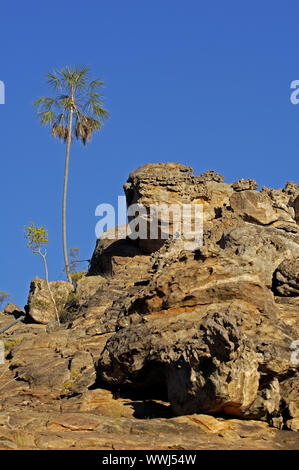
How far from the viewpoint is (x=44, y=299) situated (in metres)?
26.1

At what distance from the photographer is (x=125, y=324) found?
1658 centimetres

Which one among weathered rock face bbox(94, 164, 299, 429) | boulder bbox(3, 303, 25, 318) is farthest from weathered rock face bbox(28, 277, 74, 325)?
weathered rock face bbox(94, 164, 299, 429)

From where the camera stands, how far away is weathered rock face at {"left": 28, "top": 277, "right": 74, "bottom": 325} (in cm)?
2559

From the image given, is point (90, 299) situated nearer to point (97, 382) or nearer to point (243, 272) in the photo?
point (97, 382)

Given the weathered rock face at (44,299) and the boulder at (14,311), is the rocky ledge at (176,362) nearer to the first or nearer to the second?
the weathered rock face at (44,299)

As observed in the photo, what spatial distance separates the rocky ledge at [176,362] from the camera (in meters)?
11.7

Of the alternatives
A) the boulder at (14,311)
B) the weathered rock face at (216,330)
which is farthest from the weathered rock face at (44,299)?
the weathered rock face at (216,330)

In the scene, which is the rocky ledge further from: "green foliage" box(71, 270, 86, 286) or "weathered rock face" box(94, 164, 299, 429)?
"green foliage" box(71, 270, 86, 286)

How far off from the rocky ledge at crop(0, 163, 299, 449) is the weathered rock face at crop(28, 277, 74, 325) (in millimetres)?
1760

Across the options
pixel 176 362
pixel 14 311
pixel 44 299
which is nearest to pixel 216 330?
pixel 176 362

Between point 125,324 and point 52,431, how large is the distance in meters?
5.44

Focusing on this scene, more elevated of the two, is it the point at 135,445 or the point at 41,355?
the point at 41,355
